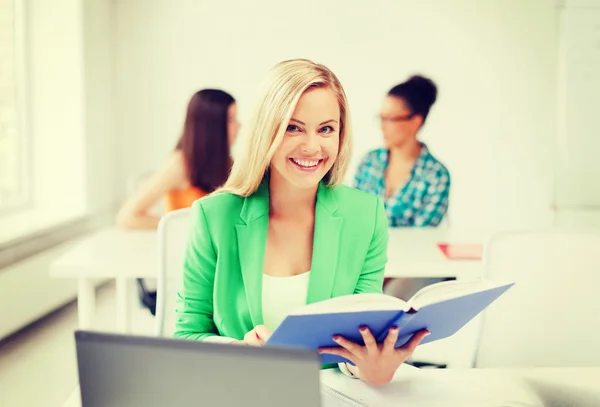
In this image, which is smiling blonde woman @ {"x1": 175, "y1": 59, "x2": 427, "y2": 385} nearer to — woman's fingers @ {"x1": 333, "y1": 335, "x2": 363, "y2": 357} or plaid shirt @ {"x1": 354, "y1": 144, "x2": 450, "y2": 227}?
woman's fingers @ {"x1": 333, "y1": 335, "x2": 363, "y2": 357}

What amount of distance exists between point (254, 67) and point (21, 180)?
1.27 metres

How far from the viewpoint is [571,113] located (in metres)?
2.93

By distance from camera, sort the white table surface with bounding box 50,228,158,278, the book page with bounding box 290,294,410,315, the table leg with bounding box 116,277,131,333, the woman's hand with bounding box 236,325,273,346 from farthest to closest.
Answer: the table leg with bounding box 116,277,131,333, the white table surface with bounding box 50,228,158,278, the woman's hand with bounding box 236,325,273,346, the book page with bounding box 290,294,410,315

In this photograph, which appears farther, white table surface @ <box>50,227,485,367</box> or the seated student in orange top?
the seated student in orange top

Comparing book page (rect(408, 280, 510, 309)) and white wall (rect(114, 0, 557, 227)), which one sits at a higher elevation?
white wall (rect(114, 0, 557, 227))

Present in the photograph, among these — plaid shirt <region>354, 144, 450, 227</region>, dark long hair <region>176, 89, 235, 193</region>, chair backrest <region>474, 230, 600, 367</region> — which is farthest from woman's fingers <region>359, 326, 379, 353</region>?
plaid shirt <region>354, 144, 450, 227</region>

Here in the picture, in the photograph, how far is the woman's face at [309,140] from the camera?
1201 millimetres

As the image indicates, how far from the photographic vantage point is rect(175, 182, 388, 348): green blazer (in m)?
1.18

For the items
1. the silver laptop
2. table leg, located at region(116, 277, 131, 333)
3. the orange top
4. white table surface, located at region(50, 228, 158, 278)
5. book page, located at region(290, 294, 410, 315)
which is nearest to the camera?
the silver laptop

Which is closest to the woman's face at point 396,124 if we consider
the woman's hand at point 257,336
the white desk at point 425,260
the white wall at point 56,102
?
the white desk at point 425,260

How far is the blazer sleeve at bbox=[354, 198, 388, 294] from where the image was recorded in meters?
1.25

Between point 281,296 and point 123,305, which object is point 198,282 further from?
point 123,305

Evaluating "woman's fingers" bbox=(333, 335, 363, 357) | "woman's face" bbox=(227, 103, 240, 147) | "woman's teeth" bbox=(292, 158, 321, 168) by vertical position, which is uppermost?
"woman's face" bbox=(227, 103, 240, 147)

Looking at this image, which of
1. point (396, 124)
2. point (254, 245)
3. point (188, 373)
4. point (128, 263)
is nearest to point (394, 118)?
point (396, 124)
